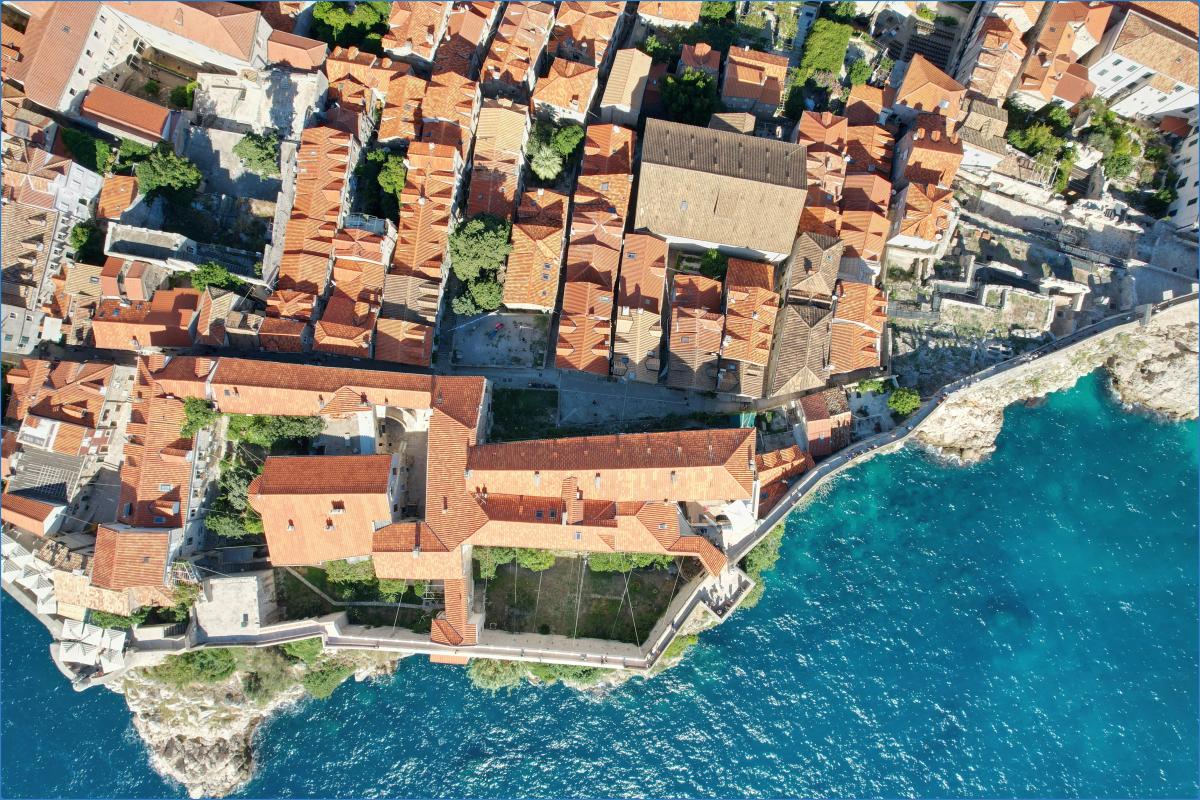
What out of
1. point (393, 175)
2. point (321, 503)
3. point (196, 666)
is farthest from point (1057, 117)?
point (196, 666)

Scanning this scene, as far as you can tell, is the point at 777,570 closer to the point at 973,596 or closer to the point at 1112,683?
the point at 973,596

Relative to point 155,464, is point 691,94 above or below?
above

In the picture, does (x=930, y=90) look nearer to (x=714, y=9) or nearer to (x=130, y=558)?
(x=714, y=9)

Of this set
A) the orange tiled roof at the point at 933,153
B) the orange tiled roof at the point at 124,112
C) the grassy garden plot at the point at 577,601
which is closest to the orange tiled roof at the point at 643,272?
the grassy garden plot at the point at 577,601

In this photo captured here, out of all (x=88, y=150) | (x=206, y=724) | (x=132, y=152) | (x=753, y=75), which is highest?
(x=753, y=75)

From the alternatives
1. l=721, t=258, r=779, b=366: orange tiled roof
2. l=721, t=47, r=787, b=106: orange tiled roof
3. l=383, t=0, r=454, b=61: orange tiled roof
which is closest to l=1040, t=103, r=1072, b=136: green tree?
l=721, t=47, r=787, b=106: orange tiled roof

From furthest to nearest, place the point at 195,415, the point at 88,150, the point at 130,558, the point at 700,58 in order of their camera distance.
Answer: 1. the point at 700,58
2. the point at 88,150
3. the point at 195,415
4. the point at 130,558

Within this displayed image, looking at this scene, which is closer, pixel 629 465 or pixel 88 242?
pixel 629 465
